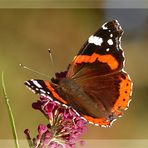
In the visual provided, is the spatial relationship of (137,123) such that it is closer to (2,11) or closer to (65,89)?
(2,11)

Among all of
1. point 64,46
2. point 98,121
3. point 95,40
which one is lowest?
point 64,46

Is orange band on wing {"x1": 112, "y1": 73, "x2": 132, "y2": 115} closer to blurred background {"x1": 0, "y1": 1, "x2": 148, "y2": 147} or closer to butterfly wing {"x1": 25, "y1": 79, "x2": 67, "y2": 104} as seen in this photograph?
butterfly wing {"x1": 25, "y1": 79, "x2": 67, "y2": 104}

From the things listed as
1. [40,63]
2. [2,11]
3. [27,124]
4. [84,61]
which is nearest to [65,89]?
[84,61]

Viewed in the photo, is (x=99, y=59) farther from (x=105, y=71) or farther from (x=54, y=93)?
(x=54, y=93)

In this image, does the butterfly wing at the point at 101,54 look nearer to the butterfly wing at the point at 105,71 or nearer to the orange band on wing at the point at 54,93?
the butterfly wing at the point at 105,71

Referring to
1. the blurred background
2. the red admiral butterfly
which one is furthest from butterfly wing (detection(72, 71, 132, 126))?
the blurred background

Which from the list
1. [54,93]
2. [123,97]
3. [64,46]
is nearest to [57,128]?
[54,93]

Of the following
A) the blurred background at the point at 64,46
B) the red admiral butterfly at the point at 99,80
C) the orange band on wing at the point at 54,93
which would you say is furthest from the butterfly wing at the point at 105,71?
the blurred background at the point at 64,46
